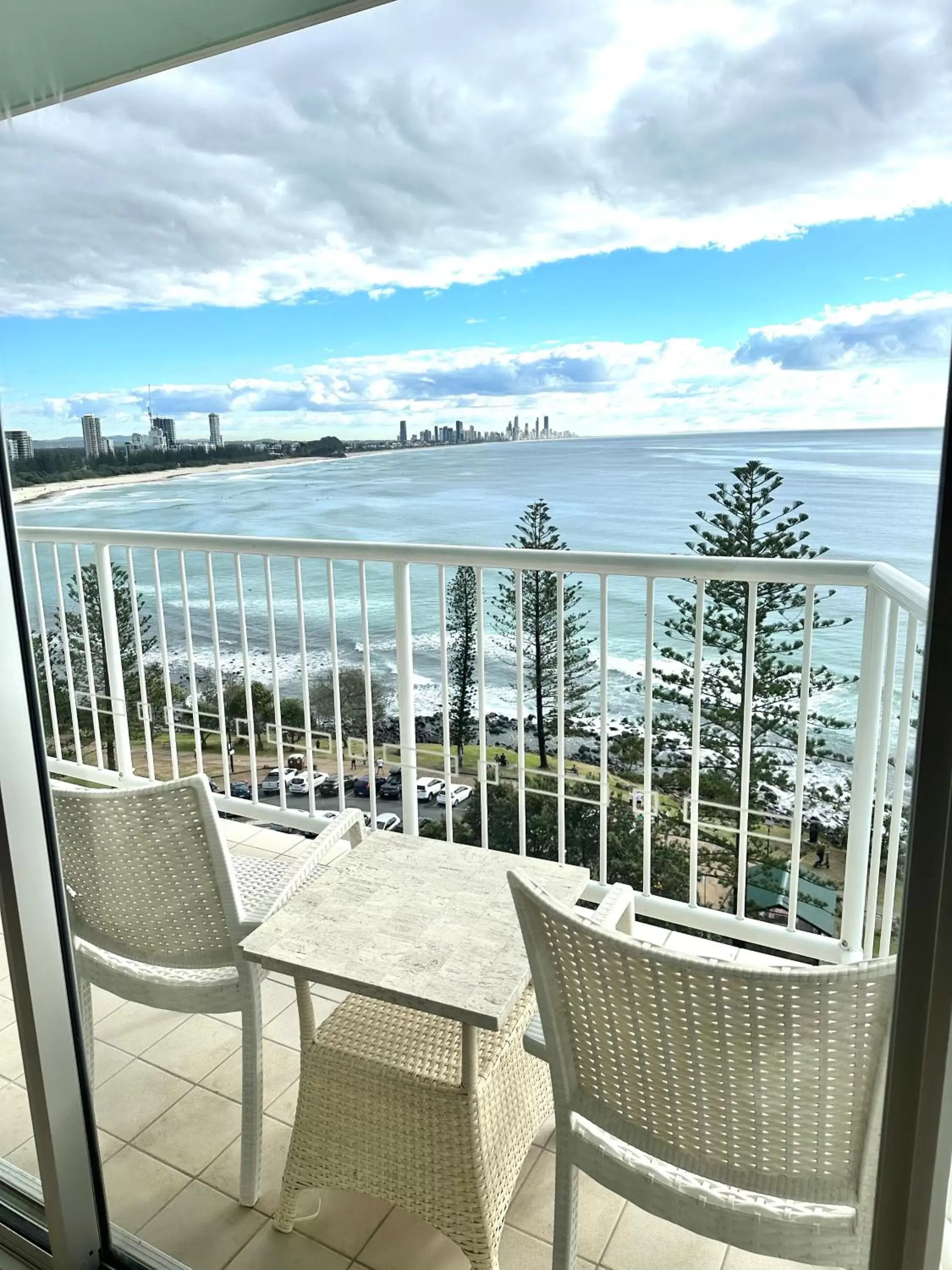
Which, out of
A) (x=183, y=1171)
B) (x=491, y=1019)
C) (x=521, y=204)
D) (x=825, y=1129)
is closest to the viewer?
(x=825, y=1129)

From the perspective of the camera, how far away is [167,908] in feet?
5.41

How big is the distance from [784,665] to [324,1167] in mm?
2751

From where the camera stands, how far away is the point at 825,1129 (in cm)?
105

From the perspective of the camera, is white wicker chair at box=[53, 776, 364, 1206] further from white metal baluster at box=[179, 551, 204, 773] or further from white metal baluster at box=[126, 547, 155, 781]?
white metal baluster at box=[126, 547, 155, 781]

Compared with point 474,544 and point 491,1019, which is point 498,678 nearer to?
point 474,544

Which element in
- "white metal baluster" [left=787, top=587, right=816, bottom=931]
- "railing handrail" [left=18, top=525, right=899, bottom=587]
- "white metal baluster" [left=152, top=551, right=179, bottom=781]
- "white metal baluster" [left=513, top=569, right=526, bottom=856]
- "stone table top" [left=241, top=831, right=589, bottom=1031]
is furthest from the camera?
"white metal baluster" [left=152, top=551, right=179, bottom=781]

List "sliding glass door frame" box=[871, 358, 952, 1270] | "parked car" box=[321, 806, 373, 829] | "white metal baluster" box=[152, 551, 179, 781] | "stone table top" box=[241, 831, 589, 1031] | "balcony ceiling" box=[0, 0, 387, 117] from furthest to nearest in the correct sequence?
"white metal baluster" box=[152, 551, 179, 781] → "parked car" box=[321, 806, 373, 829] → "stone table top" box=[241, 831, 589, 1031] → "balcony ceiling" box=[0, 0, 387, 117] → "sliding glass door frame" box=[871, 358, 952, 1270]

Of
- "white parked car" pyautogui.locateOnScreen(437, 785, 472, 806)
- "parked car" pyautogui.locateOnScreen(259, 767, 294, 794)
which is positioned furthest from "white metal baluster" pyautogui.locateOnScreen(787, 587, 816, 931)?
"parked car" pyautogui.locateOnScreen(259, 767, 294, 794)

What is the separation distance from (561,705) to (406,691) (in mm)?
573

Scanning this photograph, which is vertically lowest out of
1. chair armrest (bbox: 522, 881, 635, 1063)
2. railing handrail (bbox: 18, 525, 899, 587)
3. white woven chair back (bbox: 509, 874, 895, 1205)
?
chair armrest (bbox: 522, 881, 635, 1063)

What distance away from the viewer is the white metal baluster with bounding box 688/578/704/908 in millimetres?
2324

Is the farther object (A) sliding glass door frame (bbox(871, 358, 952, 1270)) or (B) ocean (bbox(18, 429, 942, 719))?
(B) ocean (bbox(18, 429, 942, 719))

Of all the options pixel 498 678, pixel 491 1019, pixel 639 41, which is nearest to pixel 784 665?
pixel 498 678

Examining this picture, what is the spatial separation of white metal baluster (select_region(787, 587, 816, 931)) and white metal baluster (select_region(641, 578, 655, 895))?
395 mm
